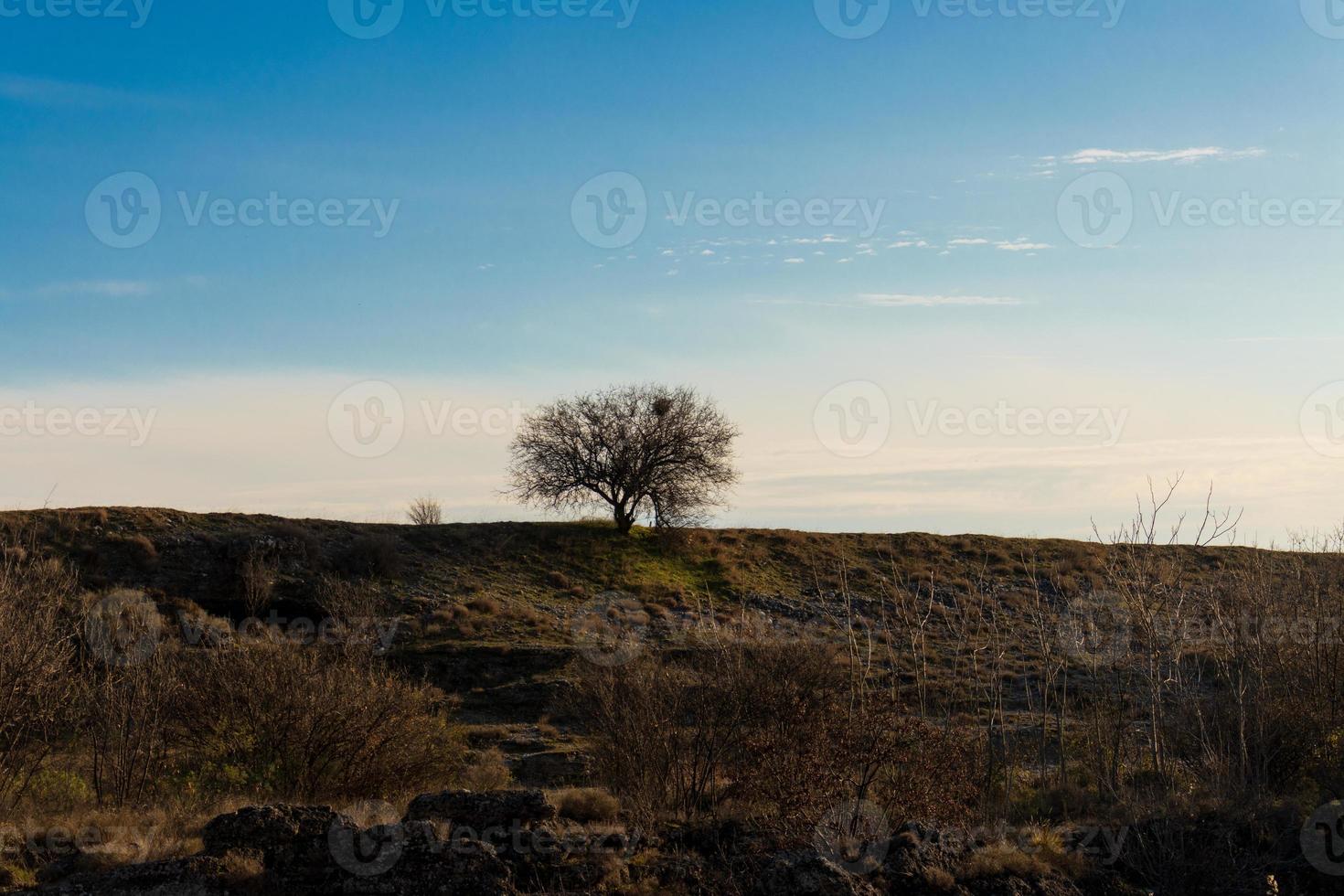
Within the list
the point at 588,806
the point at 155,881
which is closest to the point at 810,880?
the point at 588,806

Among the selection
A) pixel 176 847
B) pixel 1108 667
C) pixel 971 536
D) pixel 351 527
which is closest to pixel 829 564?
pixel 971 536

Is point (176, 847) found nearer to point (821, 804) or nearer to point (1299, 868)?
point (821, 804)

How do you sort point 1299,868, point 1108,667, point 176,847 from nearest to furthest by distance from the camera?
point 176,847
point 1299,868
point 1108,667

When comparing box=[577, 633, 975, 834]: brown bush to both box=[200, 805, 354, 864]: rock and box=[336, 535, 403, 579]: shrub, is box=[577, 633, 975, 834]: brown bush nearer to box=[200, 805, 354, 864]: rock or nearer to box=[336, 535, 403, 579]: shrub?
box=[200, 805, 354, 864]: rock

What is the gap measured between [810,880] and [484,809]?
3660 mm

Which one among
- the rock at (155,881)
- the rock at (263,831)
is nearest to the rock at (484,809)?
the rock at (263,831)

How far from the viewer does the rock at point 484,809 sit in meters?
12.1

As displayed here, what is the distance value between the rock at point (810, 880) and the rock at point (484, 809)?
2619mm

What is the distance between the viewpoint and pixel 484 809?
12.2m

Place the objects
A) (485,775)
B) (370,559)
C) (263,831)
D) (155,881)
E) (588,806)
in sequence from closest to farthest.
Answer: (155,881) < (263,831) < (588,806) < (485,775) < (370,559)

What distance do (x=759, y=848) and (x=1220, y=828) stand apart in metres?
5.65

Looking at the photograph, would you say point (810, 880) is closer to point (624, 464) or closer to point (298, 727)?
point (298, 727)

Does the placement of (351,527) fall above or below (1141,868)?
above

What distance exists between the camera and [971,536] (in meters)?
55.0
